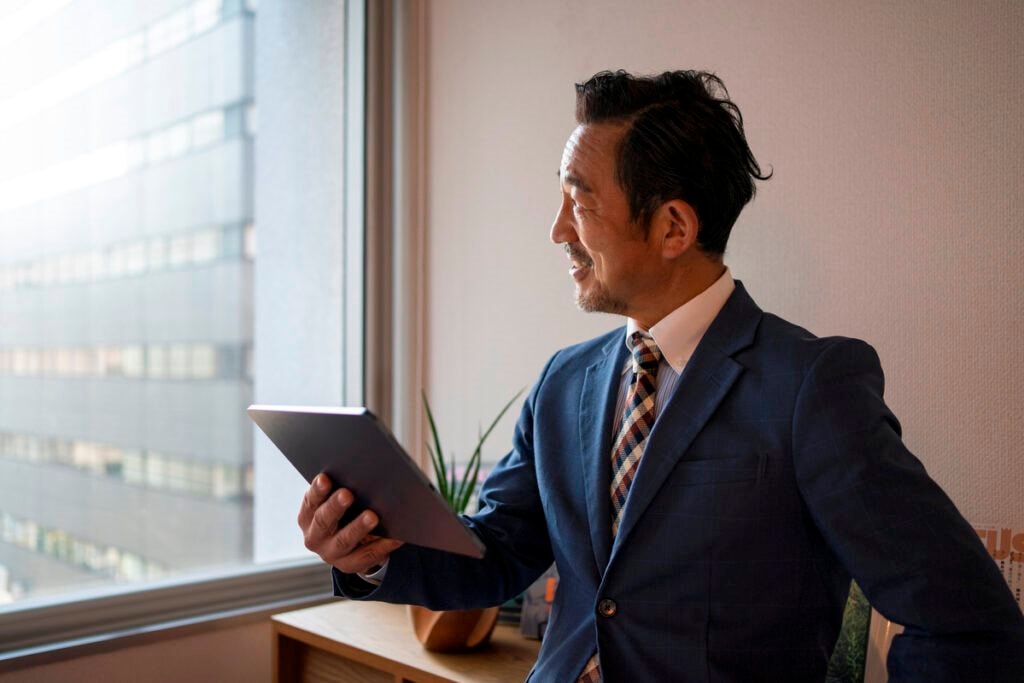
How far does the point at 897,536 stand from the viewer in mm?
1087

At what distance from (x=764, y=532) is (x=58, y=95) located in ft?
6.15

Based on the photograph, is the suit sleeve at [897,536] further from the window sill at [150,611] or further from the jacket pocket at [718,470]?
the window sill at [150,611]

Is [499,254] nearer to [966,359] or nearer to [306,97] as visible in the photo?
[306,97]

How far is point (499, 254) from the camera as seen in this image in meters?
2.46

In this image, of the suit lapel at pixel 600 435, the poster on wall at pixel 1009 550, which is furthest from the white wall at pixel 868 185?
the suit lapel at pixel 600 435

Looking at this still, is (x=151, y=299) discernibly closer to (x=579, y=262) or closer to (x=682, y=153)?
(x=579, y=262)

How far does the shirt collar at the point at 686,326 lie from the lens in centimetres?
137

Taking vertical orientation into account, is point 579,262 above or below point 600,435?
above

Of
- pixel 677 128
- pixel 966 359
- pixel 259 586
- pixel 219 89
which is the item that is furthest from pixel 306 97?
pixel 966 359

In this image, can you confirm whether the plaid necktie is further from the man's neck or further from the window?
the window

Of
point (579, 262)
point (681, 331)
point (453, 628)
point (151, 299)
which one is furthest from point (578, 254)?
point (151, 299)

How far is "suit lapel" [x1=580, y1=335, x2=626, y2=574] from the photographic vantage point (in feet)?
4.29

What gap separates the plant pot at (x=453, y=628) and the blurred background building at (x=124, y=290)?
0.84m

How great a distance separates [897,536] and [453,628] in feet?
3.21
